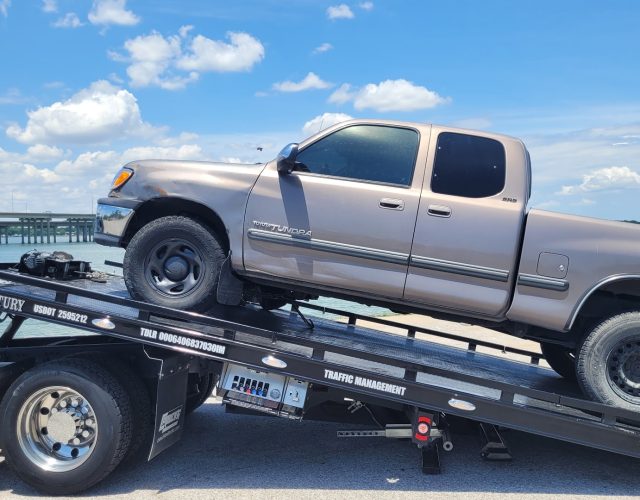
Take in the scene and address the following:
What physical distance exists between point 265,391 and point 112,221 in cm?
178

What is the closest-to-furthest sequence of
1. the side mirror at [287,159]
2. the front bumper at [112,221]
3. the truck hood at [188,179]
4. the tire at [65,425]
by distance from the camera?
1. the tire at [65,425]
2. the side mirror at [287,159]
3. the truck hood at [188,179]
4. the front bumper at [112,221]

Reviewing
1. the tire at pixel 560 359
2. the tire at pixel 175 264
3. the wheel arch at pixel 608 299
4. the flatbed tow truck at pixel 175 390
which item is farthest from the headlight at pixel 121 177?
the tire at pixel 560 359

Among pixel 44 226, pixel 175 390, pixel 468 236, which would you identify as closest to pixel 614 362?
pixel 468 236

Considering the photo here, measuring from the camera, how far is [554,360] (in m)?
5.59

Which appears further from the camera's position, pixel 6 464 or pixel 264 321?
pixel 264 321

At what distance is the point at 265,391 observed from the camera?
4145 millimetres

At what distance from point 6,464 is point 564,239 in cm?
423

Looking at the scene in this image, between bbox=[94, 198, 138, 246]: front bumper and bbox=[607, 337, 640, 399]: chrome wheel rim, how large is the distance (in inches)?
143

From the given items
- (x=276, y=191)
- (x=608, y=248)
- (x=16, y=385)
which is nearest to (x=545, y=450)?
(x=608, y=248)

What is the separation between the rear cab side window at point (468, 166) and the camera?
4.15 meters

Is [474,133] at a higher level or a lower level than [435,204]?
higher

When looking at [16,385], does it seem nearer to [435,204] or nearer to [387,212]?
[387,212]

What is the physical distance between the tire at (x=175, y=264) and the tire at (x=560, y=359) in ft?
10.3

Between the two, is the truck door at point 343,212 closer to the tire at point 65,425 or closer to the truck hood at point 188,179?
the truck hood at point 188,179
